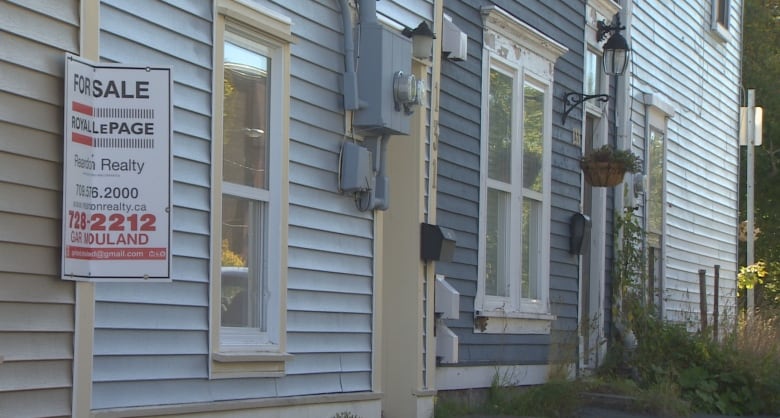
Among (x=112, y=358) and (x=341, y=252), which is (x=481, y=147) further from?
(x=112, y=358)

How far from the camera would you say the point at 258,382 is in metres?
7.04

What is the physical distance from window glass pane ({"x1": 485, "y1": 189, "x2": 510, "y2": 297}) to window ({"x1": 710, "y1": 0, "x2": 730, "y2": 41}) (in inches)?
343

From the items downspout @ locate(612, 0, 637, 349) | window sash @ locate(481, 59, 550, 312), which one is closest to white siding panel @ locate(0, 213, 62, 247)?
window sash @ locate(481, 59, 550, 312)

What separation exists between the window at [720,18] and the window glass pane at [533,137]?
25.1ft

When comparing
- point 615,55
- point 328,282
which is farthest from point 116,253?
point 615,55

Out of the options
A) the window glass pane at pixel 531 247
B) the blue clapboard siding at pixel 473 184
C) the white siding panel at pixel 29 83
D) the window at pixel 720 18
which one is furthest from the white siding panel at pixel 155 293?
the window at pixel 720 18

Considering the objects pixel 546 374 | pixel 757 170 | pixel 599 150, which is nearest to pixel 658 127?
pixel 599 150

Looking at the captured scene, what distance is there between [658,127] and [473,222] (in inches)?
244

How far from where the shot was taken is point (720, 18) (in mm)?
19078

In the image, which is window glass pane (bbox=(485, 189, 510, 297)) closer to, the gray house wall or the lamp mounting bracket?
the lamp mounting bracket

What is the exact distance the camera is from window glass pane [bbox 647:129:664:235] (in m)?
15.5

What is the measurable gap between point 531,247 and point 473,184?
61.0 inches

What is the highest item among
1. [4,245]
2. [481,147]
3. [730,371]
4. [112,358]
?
[481,147]

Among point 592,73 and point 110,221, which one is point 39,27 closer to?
point 110,221
